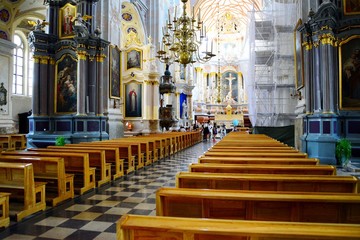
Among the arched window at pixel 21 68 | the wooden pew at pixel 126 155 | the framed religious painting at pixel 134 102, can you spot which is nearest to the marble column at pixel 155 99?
the framed religious painting at pixel 134 102

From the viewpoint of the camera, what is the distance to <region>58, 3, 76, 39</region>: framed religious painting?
11360 millimetres

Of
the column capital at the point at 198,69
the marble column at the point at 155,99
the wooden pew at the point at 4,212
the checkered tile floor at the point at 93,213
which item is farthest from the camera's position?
the column capital at the point at 198,69

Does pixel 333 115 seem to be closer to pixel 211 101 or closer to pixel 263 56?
pixel 263 56

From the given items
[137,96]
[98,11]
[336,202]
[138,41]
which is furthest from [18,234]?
[138,41]

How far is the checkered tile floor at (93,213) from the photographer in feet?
11.0

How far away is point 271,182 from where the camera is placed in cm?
301

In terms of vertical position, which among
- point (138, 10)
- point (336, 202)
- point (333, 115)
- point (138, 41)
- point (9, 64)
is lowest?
point (336, 202)

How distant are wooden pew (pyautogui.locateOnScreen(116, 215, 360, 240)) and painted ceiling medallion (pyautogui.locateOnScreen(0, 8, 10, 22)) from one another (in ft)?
62.4

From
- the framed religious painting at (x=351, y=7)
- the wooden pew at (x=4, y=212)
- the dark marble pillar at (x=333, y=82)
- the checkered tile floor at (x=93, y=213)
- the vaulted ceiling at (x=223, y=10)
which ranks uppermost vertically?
the vaulted ceiling at (x=223, y=10)

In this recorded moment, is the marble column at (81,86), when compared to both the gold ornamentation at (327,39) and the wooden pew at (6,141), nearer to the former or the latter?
the wooden pew at (6,141)

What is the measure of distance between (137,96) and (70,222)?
45.7 feet

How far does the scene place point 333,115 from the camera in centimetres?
862

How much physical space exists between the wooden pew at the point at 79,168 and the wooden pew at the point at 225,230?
401 cm

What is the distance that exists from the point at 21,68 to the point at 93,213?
18682 mm
